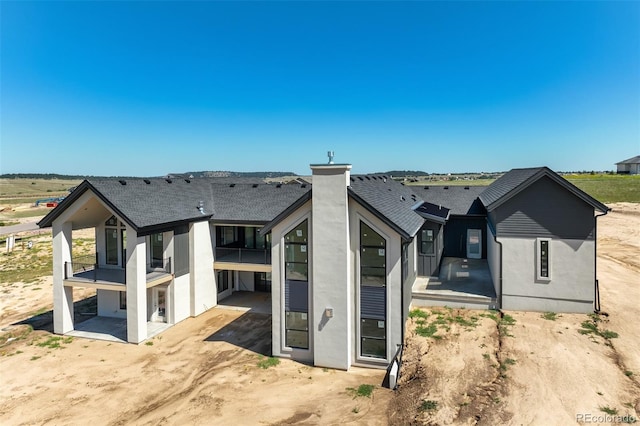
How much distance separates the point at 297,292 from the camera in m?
14.7

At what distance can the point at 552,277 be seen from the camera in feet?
56.3

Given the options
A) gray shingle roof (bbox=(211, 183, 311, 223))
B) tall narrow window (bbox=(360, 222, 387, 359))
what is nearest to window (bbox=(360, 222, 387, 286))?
tall narrow window (bbox=(360, 222, 387, 359))

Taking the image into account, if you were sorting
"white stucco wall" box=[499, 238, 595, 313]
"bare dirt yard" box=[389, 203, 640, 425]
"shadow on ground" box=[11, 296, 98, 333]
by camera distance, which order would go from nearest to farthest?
"bare dirt yard" box=[389, 203, 640, 425] < "white stucco wall" box=[499, 238, 595, 313] < "shadow on ground" box=[11, 296, 98, 333]

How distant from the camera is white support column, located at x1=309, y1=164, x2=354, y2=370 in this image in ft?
45.3

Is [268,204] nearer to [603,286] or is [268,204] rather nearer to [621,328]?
[621,328]

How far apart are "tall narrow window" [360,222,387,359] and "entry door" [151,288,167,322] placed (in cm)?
1084

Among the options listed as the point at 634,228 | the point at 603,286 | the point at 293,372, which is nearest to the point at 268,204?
the point at 293,372

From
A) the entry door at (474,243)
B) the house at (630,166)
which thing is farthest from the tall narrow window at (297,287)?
the house at (630,166)

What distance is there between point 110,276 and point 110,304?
2.62 metres

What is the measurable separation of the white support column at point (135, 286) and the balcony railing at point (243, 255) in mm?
5299

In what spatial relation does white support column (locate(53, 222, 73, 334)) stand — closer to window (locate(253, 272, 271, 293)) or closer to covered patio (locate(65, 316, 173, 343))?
covered patio (locate(65, 316, 173, 343))

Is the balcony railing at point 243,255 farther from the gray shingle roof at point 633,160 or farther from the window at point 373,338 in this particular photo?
the gray shingle roof at point 633,160

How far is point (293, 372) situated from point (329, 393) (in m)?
2.00

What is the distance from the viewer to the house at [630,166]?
10481cm
